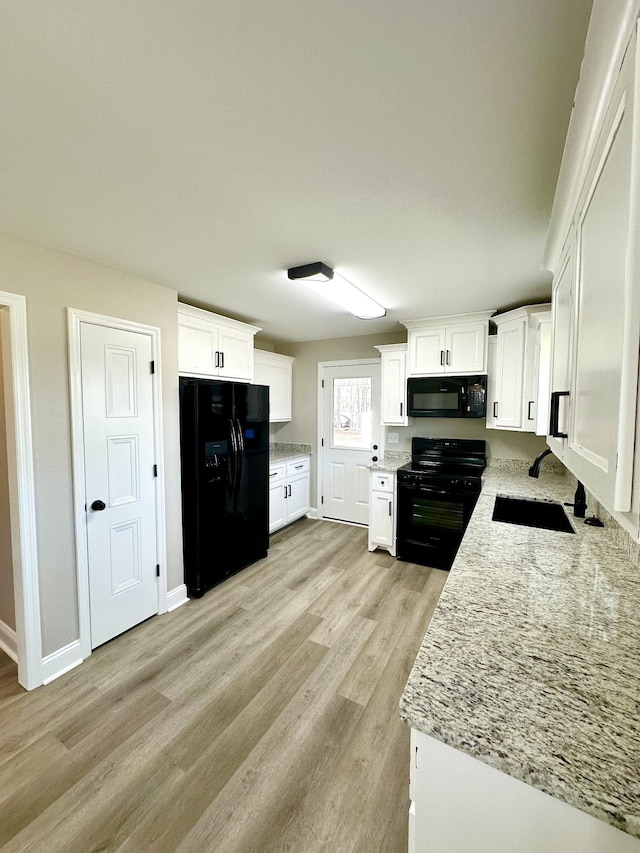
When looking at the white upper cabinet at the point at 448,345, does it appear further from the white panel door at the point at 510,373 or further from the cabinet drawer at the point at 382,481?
the cabinet drawer at the point at 382,481

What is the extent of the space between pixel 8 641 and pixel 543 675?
119 inches

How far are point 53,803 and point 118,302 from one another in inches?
98.4

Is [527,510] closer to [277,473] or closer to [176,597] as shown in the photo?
[277,473]

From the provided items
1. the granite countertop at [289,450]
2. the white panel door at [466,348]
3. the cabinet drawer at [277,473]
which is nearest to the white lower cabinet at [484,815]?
A: the white panel door at [466,348]

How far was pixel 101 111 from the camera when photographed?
1.04m

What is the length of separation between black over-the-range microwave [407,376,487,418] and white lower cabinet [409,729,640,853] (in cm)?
289

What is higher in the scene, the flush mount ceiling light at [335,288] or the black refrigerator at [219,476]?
the flush mount ceiling light at [335,288]

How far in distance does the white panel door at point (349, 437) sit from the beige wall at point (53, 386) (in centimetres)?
276

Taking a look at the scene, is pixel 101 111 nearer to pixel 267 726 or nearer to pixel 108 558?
pixel 108 558

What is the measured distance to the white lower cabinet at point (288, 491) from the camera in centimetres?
394

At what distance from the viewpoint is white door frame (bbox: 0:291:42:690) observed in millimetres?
1791

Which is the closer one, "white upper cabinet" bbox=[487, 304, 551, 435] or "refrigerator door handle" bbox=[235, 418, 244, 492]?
"white upper cabinet" bbox=[487, 304, 551, 435]

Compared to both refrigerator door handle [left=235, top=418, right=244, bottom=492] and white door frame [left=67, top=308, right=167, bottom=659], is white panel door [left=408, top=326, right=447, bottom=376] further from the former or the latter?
white door frame [left=67, top=308, right=167, bottom=659]

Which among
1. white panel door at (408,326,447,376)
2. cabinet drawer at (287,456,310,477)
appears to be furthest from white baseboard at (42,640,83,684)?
white panel door at (408,326,447,376)
